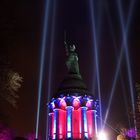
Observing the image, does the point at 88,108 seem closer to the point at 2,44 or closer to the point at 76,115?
the point at 76,115

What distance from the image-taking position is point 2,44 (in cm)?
2558

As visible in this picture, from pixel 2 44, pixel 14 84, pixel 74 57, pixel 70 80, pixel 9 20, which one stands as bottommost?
pixel 14 84

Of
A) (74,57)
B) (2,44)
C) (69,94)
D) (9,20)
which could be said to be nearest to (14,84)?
(2,44)

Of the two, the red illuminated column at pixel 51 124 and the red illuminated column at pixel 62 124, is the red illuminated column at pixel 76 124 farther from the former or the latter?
the red illuminated column at pixel 51 124

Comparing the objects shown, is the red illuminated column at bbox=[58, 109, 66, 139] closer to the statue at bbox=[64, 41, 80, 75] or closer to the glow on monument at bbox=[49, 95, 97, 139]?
the glow on monument at bbox=[49, 95, 97, 139]

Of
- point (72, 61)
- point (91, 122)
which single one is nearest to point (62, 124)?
point (91, 122)

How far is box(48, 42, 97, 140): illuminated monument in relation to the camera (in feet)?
201

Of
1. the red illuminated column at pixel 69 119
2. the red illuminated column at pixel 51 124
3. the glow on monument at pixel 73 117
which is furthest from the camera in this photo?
the red illuminated column at pixel 51 124

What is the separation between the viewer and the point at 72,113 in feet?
206

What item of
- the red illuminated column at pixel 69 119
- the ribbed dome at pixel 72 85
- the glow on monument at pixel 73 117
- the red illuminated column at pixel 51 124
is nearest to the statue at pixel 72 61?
the ribbed dome at pixel 72 85

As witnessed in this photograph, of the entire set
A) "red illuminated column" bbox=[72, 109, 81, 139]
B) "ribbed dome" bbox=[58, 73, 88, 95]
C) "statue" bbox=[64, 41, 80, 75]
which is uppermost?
"statue" bbox=[64, 41, 80, 75]

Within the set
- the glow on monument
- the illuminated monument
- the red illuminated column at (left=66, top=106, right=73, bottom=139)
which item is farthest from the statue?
the red illuminated column at (left=66, top=106, right=73, bottom=139)

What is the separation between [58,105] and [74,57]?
502 inches

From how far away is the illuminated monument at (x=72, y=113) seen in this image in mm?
61156
